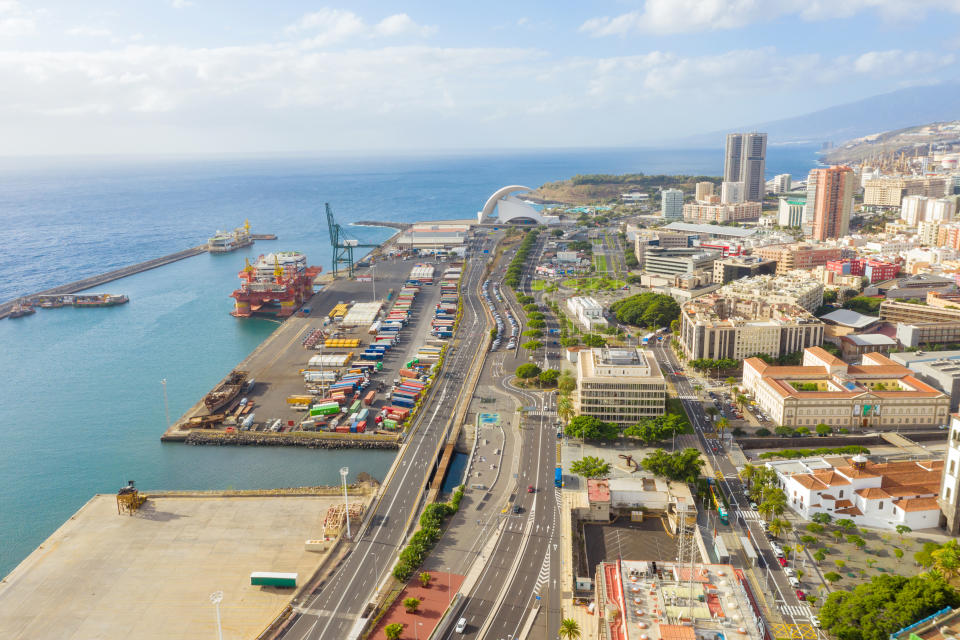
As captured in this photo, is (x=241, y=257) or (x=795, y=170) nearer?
(x=241, y=257)

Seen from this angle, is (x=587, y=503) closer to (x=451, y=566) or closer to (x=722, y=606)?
(x=451, y=566)

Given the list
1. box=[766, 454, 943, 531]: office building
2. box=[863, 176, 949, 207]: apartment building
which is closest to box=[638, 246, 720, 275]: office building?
box=[766, 454, 943, 531]: office building

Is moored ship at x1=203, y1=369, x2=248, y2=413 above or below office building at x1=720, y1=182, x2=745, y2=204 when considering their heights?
below

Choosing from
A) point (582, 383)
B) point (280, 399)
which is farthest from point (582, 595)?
point (280, 399)

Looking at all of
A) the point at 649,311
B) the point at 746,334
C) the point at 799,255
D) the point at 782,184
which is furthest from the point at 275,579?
the point at 782,184

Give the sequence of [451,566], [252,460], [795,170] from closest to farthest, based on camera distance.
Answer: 1. [451,566]
2. [252,460]
3. [795,170]

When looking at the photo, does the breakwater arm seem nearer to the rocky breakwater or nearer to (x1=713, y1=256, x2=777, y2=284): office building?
the rocky breakwater
